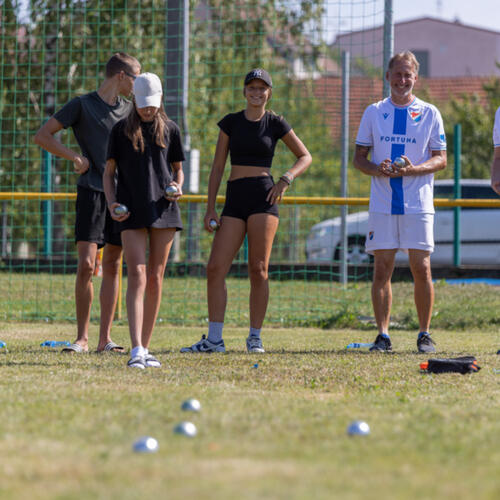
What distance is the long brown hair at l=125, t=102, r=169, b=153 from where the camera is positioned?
17.4 feet

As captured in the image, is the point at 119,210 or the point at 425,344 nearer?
the point at 119,210

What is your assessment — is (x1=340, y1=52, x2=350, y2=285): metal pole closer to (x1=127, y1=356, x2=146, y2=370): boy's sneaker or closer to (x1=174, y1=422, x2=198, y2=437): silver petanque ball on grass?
(x1=127, y1=356, x2=146, y2=370): boy's sneaker

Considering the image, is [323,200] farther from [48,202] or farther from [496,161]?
[48,202]

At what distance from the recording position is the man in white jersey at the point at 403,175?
246 inches

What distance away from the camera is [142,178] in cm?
531

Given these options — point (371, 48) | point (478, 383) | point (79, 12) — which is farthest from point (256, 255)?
point (79, 12)

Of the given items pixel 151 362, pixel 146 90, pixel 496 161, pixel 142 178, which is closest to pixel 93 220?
pixel 142 178

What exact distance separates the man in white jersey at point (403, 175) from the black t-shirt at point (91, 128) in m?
1.83

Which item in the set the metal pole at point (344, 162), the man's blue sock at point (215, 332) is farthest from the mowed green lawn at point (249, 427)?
the metal pole at point (344, 162)

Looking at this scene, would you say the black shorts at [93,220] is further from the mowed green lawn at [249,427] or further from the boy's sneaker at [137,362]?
the boy's sneaker at [137,362]

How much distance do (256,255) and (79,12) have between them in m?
9.33

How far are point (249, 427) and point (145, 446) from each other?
0.56 metres

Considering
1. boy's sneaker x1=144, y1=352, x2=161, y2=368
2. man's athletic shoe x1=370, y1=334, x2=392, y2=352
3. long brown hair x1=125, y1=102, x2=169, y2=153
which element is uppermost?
long brown hair x1=125, y1=102, x2=169, y2=153

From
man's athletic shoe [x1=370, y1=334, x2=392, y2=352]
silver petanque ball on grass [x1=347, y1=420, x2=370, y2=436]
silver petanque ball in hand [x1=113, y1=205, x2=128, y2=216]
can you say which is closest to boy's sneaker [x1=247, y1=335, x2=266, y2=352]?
man's athletic shoe [x1=370, y1=334, x2=392, y2=352]
